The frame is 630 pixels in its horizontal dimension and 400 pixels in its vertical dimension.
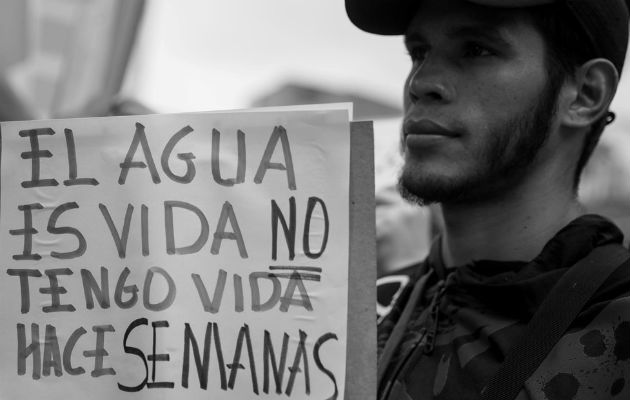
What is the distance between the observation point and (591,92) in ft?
7.36

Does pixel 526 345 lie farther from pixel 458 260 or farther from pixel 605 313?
pixel 458 260

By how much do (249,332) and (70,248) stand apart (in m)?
0.40

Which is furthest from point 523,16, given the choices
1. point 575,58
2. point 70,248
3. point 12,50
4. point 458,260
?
point 12,50

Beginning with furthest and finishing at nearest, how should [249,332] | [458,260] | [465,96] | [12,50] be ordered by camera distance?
[12,50], [458,260], [465,96], [249,332]

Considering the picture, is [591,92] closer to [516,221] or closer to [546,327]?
[516,221]

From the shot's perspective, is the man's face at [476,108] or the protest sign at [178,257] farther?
the man's face at [476,108]

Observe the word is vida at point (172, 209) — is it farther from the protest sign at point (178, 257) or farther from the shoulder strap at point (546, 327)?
the shoulder strap at point (546, 327)

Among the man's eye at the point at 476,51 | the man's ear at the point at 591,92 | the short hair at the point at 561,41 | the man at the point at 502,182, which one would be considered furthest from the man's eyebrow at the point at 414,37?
the man's ear at the point at 591,92

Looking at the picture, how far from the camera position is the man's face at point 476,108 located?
6.84 ft

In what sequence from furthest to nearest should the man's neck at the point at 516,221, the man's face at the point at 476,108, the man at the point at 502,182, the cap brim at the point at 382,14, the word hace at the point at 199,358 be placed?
the cap brim at the point at 382,14 < the man's neck at the point at 516,221 < the man's face at the point at 476,108 < the man at the point at 502,182 < the word hace at the point at 199,358

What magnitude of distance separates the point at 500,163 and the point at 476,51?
26 cm

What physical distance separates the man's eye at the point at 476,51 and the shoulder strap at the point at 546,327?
528 millimetres

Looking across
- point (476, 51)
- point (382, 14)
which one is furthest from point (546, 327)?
point (382, 14)

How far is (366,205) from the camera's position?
179 cm
